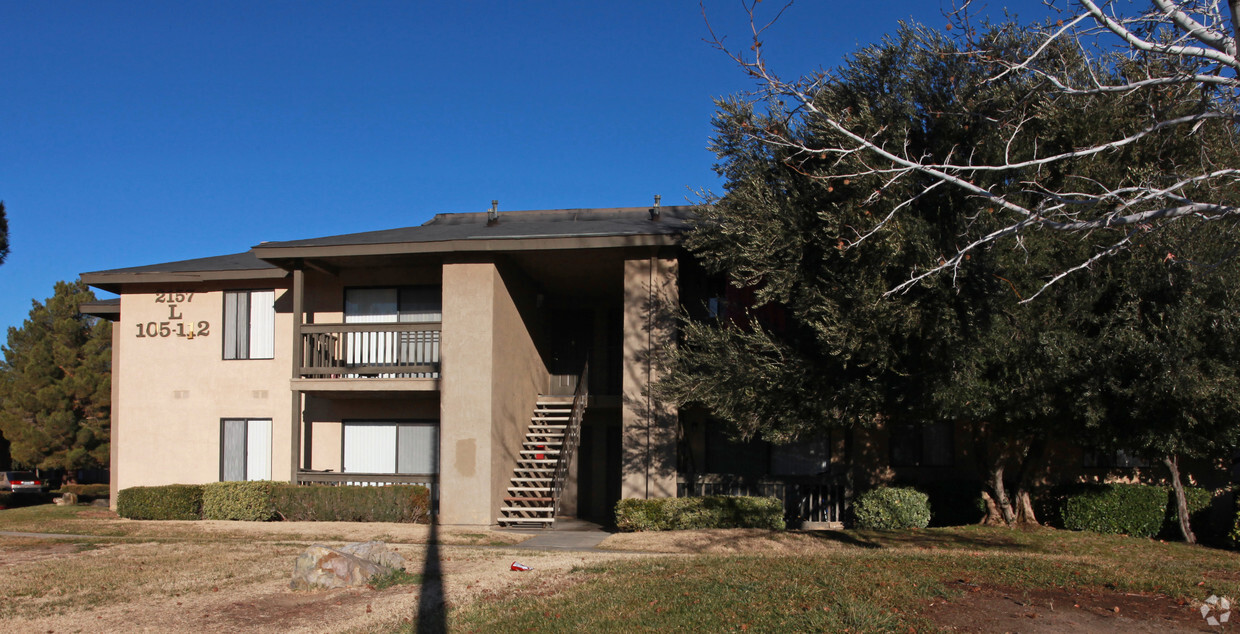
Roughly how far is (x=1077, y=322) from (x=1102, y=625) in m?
6.67

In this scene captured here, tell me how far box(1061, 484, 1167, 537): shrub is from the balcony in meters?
11.7

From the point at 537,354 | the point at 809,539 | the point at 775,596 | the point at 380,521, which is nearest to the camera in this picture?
the point at 775,596

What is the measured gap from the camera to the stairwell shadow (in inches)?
310

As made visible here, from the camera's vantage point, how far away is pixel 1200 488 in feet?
54.4

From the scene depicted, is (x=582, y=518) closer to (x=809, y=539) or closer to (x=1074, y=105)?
(x=809, y=539)

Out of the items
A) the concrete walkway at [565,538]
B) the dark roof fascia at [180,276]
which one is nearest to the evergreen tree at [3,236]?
the dark roof fascia at [180,276]

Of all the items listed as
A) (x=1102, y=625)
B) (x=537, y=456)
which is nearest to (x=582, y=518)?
(x=537, y=456)

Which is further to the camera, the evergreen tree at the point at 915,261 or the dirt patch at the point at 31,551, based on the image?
the dirt patch at the point at 31,551

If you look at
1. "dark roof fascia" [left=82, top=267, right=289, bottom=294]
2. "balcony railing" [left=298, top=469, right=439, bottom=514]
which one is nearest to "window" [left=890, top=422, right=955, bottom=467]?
"balcony railing" [left=298, top=469, right=439, bottom=514]

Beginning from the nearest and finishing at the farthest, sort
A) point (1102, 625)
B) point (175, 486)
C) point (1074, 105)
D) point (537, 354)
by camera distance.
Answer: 1. point (1102, 625)
2. point (1074, 105)
3. point (175, 486)
4. point (537, 354)

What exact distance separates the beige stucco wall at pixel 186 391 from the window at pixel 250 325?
5.4 inches

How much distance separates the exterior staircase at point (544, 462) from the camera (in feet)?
54.7

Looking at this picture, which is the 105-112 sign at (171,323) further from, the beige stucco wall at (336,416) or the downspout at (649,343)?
the downspout at (649,343)

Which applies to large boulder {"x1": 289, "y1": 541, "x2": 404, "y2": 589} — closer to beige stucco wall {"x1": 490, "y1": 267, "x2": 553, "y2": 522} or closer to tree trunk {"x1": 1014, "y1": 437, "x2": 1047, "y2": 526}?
beige stucco wall {"x1": 490, "y1": 267, "x2": 553, "y2": 522}
